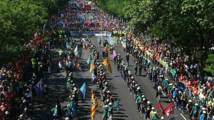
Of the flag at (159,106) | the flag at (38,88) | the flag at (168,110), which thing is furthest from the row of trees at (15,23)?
the flag at (168,110)

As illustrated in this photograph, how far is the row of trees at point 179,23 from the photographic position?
57625 millimetres

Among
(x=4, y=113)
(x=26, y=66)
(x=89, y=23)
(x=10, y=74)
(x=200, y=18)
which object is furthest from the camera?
(x=89, y=23)

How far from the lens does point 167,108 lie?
1663 inches

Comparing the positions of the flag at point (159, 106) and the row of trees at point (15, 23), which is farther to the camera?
the row of trees at point (15, 23)

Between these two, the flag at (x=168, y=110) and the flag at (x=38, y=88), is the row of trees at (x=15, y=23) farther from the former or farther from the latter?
the flag at (x=168, y=110)

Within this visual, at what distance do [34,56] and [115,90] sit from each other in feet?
33.6

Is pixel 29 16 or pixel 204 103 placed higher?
pixel 29 16

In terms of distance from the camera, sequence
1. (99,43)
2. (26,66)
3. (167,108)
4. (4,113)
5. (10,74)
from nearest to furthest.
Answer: (4,113)
(167,108)
(10,74)
(26,66)
(99,43)

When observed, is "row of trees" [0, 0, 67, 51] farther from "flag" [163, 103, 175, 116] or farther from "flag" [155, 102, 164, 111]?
"flag" [163, 103, 175, 116]

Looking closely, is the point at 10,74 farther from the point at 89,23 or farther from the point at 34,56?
the point at 89,23

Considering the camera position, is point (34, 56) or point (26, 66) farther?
point (34, 56)

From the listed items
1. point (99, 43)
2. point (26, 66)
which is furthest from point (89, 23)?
point (26, 66)

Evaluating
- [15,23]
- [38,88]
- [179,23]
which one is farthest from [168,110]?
[179,23]

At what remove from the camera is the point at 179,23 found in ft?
199
